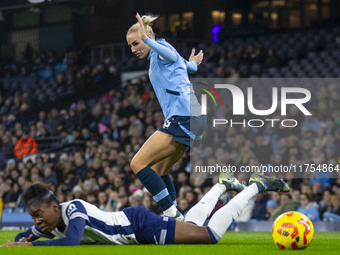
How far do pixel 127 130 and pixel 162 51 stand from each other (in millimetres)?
10169

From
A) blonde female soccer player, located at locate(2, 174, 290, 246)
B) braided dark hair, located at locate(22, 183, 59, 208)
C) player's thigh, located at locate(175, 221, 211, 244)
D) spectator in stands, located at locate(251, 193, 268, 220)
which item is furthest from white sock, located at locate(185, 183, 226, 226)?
spectator in stands, located at locate(251, 193, 268, 220)

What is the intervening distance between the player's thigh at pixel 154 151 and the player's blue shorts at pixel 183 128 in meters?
0.07

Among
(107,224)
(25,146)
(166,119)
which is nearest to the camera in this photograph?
(107,224)

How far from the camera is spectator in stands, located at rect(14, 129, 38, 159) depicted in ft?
64.2

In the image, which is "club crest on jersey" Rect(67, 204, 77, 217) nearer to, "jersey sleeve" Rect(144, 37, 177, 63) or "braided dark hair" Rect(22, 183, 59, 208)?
"braided dark hair" Rect(22, 183, 59, 208)

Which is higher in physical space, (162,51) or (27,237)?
(162,51)

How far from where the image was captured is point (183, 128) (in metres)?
7.54

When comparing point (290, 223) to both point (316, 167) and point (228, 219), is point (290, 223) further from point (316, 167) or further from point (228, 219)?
point (316, 167)

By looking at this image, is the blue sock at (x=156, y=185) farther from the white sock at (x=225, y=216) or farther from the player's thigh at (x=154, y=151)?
the white sock at (x=225, y=216)

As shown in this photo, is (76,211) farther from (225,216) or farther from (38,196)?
(225,216)

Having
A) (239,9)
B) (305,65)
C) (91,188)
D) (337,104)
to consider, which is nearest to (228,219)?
(337,104)

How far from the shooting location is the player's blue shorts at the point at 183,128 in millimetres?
7504

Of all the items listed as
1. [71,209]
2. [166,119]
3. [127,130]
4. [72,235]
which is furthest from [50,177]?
[72,235]

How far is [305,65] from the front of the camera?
17.4 m
